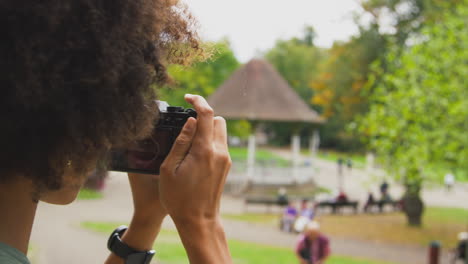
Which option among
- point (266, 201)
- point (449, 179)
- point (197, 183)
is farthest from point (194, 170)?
point (449, 179)

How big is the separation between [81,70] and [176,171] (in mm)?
238

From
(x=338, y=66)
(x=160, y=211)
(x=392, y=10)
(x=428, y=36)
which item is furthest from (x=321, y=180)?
(x=160, y=211)

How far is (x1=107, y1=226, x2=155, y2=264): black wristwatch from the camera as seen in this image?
1.23m

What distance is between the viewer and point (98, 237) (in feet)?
33.5

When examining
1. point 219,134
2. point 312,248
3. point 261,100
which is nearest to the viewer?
point 219,134

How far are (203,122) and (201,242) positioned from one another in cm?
22

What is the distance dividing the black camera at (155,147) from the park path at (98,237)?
664 cm

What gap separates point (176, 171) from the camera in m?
0.95

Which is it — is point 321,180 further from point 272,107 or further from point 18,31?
point 18,31

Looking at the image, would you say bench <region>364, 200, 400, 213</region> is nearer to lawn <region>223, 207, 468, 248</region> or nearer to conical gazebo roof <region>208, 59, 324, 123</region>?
lawn <region>223, 207, 468, 248</region>

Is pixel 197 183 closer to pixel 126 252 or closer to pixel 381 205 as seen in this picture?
pixel 126 252

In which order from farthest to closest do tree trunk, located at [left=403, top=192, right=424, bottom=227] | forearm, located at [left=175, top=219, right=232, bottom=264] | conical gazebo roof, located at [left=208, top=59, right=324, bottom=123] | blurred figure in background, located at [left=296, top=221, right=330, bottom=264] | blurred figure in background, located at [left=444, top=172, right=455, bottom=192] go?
conical gazebo roof, located at [left=208, top=59, right=324, bottom=123] < tree trunk, located at [left=403, top=192, right=424, bottom=227] < blurred figure in background, located at [left=444, top=172, right=455, bottom=192] < blurred figure in background, located at [left=296, top=221, right=330, bottom=264] < forearm, located at [left=175, top=219, right=232, bottom=264]

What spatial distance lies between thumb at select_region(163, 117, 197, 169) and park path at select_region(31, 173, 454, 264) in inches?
267

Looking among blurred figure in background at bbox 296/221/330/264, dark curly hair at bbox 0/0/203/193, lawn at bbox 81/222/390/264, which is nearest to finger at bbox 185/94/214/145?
dark curly hair at bbox 0/0/203/193
